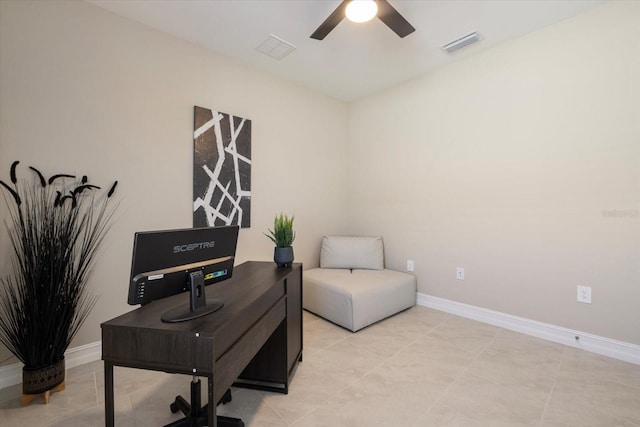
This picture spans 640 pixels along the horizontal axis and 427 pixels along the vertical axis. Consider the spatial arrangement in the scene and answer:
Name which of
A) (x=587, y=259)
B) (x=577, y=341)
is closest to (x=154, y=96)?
(x=587, y=259)

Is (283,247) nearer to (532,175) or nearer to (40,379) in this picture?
(40,379)

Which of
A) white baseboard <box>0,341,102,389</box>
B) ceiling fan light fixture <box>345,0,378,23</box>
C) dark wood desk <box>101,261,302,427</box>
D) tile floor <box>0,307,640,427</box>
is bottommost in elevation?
tile floor <box>0,307,640,427</box>

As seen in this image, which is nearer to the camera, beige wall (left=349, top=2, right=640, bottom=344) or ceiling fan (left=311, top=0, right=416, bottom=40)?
ceiling fan (left=311, top=0, right=416, bottom=40)

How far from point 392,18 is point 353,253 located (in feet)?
7.75

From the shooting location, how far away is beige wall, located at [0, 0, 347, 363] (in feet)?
6.25

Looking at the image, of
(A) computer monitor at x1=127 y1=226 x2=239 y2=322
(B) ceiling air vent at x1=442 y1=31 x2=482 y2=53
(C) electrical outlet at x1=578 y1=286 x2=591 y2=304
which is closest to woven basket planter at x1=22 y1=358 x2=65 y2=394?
(A) computer monitor at x1=127 y1=226 x2=239 y2=322

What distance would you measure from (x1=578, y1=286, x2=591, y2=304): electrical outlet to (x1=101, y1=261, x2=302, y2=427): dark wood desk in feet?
7.77

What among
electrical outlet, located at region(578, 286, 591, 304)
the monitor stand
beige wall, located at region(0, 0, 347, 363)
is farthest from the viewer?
electrical outlet, located at region(578, 286, 591, 304)

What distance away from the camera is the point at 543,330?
2.51 meters

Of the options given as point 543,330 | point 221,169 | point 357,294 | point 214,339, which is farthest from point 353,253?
point 214,339

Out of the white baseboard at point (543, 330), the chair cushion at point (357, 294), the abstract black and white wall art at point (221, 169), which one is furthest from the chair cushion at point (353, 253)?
the abstract black and white wall art at point (221, 169)

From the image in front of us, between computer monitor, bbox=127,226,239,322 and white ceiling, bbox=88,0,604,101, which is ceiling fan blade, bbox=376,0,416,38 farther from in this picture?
computer monitor, bbox=127,226,239,322

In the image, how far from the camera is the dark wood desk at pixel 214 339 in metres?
1.05

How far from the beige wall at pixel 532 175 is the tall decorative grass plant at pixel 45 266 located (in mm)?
3062
